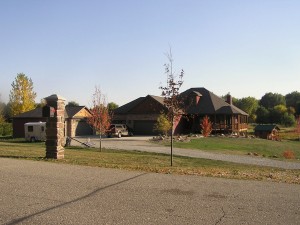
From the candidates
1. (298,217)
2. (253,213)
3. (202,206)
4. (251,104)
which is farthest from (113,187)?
(251,104)

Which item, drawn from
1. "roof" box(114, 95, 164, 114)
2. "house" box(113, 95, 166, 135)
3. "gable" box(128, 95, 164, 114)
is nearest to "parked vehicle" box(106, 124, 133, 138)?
"house" box(113, 95, 166, 135)

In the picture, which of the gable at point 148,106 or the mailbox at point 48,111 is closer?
the mailbox at point 48,111

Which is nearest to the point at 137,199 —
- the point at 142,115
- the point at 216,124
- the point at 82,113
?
the point at 82,113

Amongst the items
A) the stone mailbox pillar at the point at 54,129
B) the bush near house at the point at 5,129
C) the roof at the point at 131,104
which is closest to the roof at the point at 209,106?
the roof at the point at 131,104

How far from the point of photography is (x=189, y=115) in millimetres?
50656

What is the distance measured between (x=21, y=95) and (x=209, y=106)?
2661cm

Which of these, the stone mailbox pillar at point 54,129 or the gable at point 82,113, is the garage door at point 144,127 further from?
the stone mailbox pillar at point 54,129

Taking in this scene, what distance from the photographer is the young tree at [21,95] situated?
53406mm

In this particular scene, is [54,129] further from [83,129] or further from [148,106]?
[148,106]

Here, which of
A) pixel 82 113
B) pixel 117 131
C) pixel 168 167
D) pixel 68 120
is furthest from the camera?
pixel 82 113

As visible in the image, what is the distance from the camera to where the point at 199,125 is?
50844 mm

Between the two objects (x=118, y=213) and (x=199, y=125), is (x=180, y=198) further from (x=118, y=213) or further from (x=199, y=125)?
(x=199, y=125)

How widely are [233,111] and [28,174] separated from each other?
1607 inches

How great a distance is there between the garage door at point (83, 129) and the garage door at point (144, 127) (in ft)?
19.7
